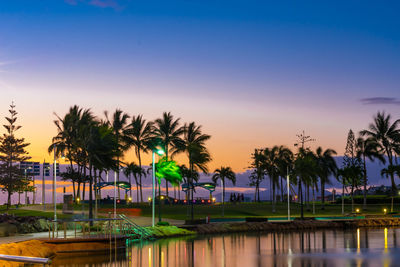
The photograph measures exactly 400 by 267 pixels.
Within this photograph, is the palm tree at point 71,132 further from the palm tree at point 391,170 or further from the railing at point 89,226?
the palm tree at point 391,170

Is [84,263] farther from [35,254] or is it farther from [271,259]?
[271,259]

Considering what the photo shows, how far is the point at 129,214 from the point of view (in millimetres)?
66062

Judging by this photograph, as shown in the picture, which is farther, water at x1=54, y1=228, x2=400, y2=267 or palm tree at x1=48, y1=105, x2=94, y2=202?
palm tree at x1=48, y1=105, x2=94, y2=202

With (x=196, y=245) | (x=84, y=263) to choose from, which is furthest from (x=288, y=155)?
(x=84, y=263)

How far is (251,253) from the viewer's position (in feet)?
122

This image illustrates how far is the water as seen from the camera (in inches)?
1212

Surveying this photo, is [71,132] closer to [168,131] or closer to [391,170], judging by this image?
[168,131]

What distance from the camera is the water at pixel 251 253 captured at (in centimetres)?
3078

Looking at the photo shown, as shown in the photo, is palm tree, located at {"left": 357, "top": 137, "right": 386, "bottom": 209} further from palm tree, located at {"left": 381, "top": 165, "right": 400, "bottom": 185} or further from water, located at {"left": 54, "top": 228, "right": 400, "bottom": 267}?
water, located at {"left": 54, "top": 228, "right": 400, "bottom": 267}

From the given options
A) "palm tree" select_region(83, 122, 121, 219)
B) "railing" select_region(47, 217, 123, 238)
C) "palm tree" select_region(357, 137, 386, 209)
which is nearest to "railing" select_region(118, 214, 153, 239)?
"railing" select_region(47, 217, 123, 238)

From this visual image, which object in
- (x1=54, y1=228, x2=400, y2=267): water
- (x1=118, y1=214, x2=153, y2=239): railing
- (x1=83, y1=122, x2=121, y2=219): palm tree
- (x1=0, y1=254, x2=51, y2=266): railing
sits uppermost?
(x1=83, y1=122, x2=121, y2=219): palm tree

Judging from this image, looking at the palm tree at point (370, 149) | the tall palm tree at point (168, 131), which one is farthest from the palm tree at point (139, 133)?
the palm tree at point (370, 149)

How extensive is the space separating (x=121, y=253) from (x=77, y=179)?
217ft

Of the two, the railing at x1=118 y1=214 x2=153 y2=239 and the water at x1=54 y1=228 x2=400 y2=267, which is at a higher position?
the railing at x1=118 y1=214 x2=153 y2=239
